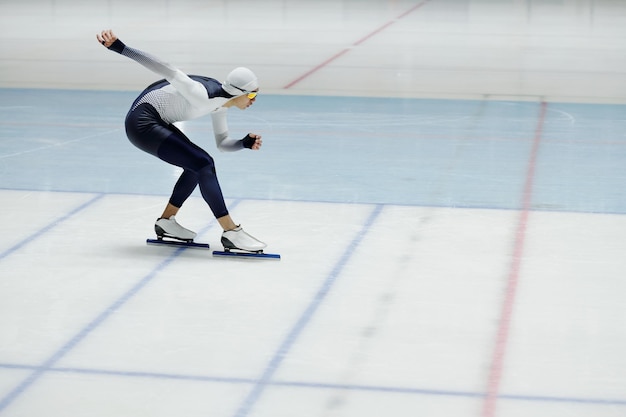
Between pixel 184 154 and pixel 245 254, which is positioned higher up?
pixel 184 154

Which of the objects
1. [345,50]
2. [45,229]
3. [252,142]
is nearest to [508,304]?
[252,142]

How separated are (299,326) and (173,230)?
6.94 ft

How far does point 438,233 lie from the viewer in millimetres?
9500

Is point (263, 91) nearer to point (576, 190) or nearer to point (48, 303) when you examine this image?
point (576, 190)

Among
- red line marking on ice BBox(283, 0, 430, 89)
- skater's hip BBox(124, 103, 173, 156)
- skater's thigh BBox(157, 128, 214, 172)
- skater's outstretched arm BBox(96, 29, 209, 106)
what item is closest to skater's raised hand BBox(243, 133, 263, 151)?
skater's thigh BBox(157, 128, 214, 172)

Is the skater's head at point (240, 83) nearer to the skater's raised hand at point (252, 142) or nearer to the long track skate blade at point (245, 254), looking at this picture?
the skater's raised hand at point (252, 142)

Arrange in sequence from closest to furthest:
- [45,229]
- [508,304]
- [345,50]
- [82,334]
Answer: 1. [82,334]
2. [508,304]
3. [45,229]
4. [345,50]

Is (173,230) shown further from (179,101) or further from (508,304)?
(508,304)

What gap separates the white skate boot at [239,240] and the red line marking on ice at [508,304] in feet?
6.03

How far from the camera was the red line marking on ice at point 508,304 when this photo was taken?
6.23 m

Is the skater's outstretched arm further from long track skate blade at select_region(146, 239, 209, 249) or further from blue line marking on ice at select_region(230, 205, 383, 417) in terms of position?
blue line marking on ice at select_region(230, 205, 383, 417)

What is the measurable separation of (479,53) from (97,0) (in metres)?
13.9

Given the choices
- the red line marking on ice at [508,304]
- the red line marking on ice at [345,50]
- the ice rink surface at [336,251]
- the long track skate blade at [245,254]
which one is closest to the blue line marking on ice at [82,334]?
the ice rink surface at [336,251]

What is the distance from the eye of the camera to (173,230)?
909 centimetres
